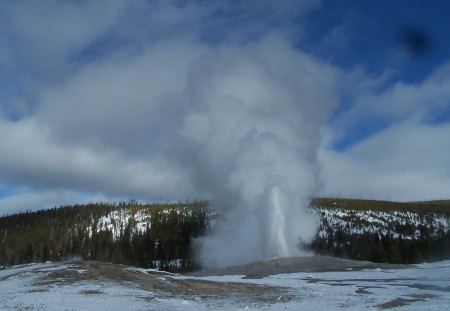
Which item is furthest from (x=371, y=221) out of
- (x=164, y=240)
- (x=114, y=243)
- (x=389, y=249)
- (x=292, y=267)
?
(x=292, y=267)

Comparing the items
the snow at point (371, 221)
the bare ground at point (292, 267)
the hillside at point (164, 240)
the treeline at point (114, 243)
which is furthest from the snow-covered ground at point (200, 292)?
the snow at point (371, 221)

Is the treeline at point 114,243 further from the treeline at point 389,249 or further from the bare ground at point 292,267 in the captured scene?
the bare ground at point 292,267

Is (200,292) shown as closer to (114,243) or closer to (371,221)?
(114,243)

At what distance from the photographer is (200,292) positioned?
2964 centimetres

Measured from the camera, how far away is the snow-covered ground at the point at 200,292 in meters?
A: 23.1

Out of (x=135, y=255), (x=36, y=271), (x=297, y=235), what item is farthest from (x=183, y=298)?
(x=135, y=255)

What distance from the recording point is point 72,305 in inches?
898

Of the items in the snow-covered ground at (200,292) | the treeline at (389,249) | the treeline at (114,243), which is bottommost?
the snow-covered ground at (200,292)

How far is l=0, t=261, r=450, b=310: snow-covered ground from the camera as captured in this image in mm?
23109

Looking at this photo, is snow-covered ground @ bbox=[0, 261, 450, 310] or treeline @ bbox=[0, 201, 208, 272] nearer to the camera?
snow-covered ground @ bbox=[0, 261, 450, 310]

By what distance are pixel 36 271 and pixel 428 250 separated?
90.7m

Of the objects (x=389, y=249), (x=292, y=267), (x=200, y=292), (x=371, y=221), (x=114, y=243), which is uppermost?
(x=371, y=221)

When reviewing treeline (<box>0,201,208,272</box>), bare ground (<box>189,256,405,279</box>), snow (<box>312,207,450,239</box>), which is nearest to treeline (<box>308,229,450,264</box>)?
treeline (<box>0,201,208,272</box>)

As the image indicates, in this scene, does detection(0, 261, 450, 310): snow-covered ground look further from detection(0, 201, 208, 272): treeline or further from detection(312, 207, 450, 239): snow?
detection(312, 207, 450, 239): snow
